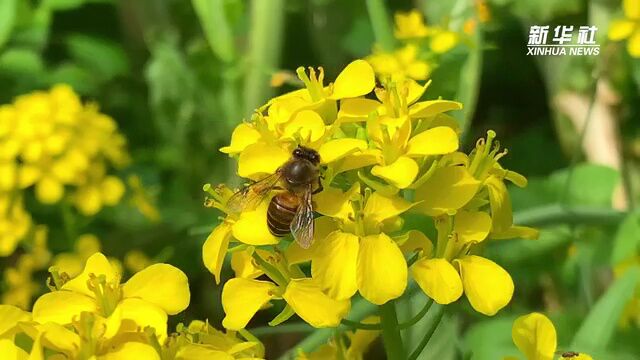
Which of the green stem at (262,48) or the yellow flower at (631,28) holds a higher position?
the yellow flower at (631,28)

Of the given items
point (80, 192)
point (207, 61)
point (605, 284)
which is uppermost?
point (207, 61)

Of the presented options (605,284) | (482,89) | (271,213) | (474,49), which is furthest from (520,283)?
(271,213)

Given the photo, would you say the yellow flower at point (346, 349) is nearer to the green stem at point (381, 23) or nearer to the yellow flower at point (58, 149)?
the green stem at point (381, 23)

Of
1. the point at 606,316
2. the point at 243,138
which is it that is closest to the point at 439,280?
the point at 243,138

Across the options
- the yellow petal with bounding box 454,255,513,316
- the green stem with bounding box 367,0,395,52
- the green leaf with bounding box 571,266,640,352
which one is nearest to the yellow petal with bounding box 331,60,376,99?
the yellow petal with bounding box 454,255,513,316

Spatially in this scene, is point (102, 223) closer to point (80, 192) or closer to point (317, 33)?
point (80, 192)

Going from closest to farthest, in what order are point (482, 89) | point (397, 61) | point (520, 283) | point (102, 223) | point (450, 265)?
1. point (450, 265)
2. point (397, 61)
3. point (520, 283)
4. point (102, 223)
5. point (482, 89)

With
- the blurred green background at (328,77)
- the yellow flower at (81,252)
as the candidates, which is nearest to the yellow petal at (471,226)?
the blurred green background at (328,77)

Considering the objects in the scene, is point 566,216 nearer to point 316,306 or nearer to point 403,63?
point 403,63
